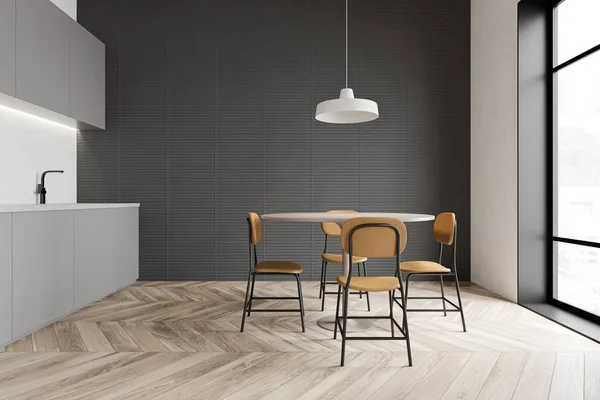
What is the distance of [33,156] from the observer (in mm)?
4164

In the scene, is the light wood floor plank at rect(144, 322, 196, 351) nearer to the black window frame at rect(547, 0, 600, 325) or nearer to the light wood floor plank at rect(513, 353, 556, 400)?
the light wood floor plank at rect(513, 353, 556, 400)

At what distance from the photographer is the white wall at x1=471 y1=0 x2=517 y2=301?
4.20 meters

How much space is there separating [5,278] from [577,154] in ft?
14.6

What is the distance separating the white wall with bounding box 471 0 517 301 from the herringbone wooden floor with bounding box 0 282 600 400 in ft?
2.61

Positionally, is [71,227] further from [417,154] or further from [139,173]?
[417,154]

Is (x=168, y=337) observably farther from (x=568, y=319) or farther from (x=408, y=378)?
(x=568, y=319)

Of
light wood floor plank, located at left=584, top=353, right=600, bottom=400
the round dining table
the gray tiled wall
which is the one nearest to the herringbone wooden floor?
light wood floor plank, located at left=584, top=353, right=600, bottom=400

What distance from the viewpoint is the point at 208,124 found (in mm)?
5082

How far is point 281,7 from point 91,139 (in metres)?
2.73

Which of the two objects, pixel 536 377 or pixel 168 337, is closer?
pixel 536 377

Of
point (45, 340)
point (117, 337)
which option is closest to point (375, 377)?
point (117, 337)

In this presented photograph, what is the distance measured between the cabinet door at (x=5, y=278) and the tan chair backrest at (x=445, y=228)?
122 inches

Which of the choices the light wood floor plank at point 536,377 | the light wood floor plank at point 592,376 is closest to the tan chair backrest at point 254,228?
the light wood floor plank at point 536,377

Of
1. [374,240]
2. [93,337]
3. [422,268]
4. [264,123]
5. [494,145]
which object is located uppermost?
[264,123]
